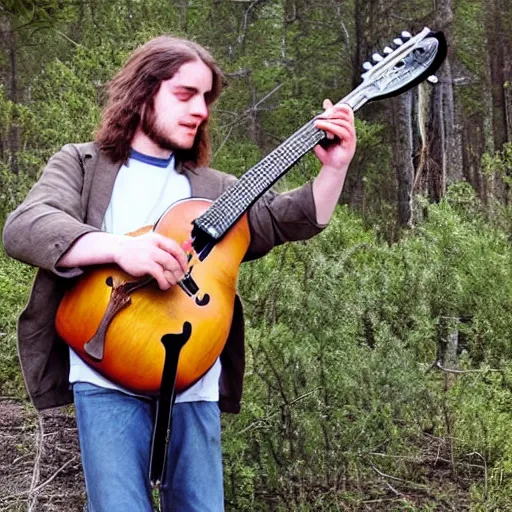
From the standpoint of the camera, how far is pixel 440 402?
4.32m

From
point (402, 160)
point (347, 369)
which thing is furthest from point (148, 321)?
point (402, 160)

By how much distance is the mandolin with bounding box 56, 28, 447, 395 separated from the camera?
2299 millimetres

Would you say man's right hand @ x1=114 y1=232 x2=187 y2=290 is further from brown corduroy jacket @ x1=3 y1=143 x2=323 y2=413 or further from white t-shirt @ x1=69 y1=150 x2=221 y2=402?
white t-shirt @ x1=69 y1=150 x2=221 y2=402

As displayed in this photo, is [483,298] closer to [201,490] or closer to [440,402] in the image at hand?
[440,402]

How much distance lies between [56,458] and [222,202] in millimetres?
2254

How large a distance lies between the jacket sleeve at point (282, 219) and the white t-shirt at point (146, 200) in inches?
7.5

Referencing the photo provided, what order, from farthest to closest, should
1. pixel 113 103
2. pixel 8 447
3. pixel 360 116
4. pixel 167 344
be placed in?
pixel 360 116, pixel 8 447, pixel 113 103, pixel 167 344

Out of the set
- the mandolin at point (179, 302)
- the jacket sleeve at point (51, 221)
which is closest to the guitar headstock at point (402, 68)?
the mandolin at point (179, 302)

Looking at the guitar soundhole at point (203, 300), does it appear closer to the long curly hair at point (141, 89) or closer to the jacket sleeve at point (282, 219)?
the jacket sleeve at point (282, 219)

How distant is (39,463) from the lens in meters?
3.93

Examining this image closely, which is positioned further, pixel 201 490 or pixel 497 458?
pixel 497 458

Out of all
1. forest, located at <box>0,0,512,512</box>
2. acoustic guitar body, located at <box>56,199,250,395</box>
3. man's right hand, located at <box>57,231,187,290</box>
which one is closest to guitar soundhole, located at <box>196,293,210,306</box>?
acoustic guitar body, located at <box>56,199,250,395</box>

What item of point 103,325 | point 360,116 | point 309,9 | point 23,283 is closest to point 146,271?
point 103,325

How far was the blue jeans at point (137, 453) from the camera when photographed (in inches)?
90.4
